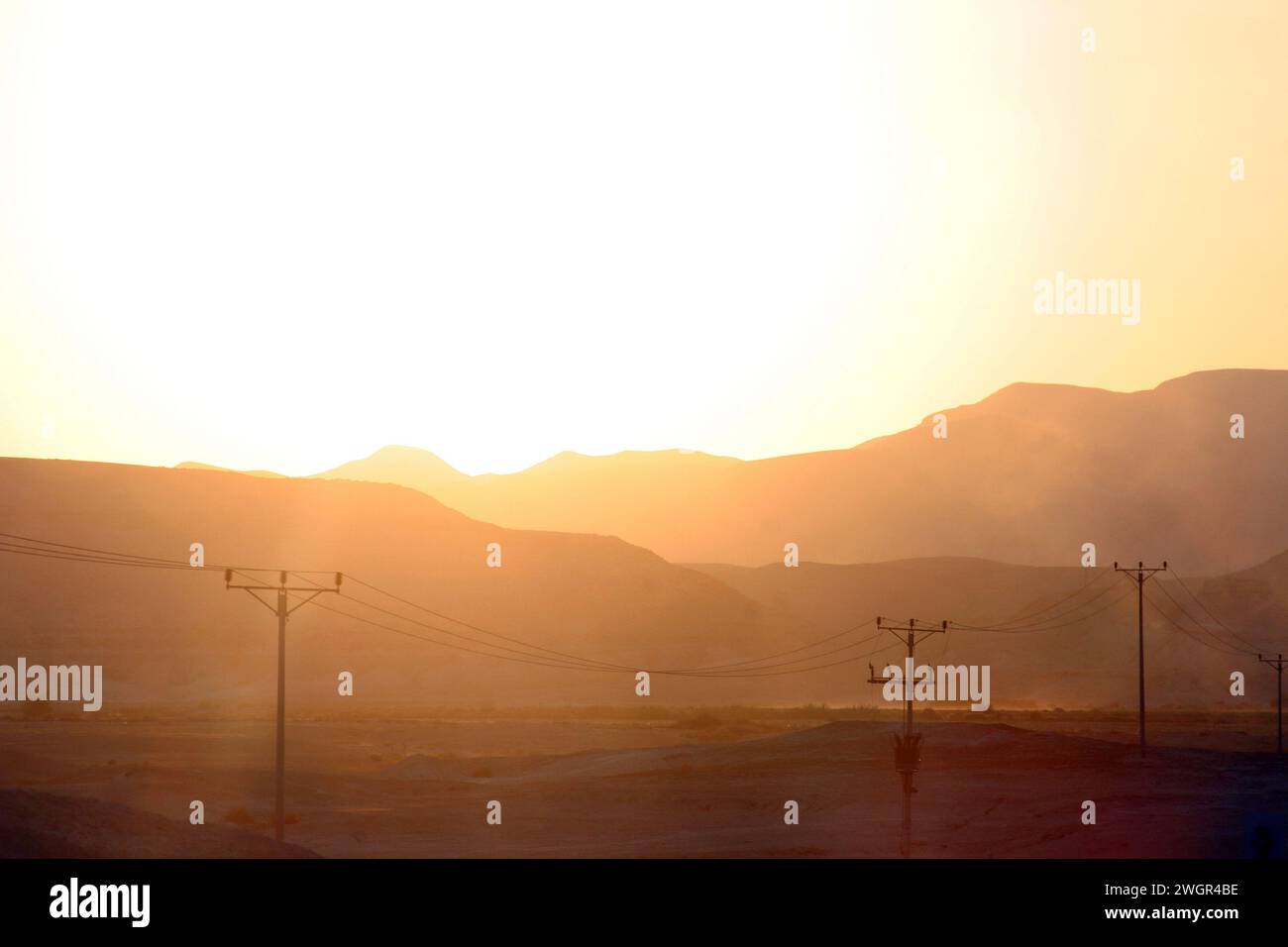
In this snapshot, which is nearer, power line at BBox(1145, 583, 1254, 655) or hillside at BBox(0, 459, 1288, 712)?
hillside at BBox(0, 459, 1288, 712)

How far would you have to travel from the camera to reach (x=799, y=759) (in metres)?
75.2

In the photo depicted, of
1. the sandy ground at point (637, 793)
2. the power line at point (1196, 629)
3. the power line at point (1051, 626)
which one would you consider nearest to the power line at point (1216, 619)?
the power line at point (1196, 629)

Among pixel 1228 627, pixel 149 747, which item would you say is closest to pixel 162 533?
pixel 149 747

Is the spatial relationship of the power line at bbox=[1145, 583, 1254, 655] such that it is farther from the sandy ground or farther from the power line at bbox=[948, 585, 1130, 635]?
the sandy ground

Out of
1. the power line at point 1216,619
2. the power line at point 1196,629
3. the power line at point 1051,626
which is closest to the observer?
the power line at point 1196,629

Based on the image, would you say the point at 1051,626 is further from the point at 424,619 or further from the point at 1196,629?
the point at 424,619

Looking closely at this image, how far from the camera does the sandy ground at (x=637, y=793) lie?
47719 mm

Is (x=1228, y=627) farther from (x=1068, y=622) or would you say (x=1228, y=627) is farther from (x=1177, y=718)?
(x=1177, y=718)

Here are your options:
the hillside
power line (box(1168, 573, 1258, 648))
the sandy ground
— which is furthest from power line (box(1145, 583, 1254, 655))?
the sandy ground

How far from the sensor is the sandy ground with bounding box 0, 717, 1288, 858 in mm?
47719

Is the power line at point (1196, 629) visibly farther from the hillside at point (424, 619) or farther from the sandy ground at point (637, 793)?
the sandy ground at point (637, 793)

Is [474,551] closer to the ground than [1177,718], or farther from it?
farther from it

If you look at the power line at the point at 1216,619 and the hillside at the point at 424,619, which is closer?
the hillside at the point at 424,619
